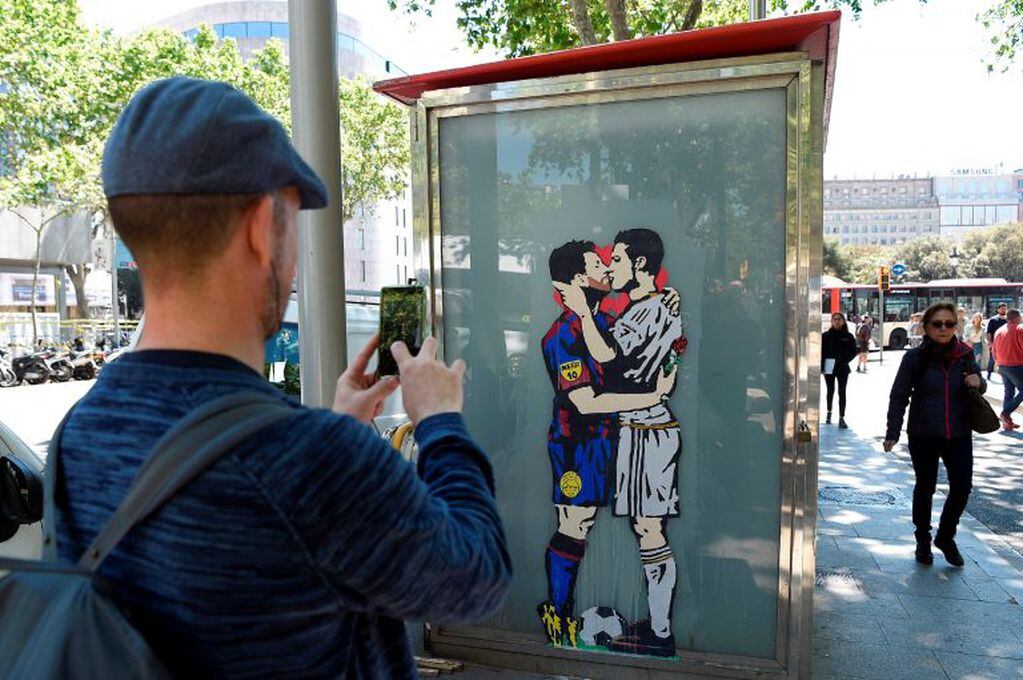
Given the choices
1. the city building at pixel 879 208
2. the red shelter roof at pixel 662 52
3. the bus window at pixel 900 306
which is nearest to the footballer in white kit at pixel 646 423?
the red shelter roof at pixel 662 52

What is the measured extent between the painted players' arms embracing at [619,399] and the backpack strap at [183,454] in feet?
9.86

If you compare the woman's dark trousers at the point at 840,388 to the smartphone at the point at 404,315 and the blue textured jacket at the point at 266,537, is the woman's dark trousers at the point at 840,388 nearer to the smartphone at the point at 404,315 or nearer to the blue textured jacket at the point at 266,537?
the smartphone at the point at 404,315

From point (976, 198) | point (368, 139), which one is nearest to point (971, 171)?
point (976, 198)

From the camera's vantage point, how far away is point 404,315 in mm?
2150

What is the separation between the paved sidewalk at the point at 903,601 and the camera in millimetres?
4398

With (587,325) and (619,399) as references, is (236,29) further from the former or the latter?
(619,399)

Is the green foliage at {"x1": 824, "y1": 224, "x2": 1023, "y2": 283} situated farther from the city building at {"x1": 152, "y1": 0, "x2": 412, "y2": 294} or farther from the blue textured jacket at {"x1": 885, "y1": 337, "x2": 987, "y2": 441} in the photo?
the blue textured jacket at {"x1": 885, "y1": 337, "x2": 987, "y2": 441}

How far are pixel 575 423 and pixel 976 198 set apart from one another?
15728 centimetres

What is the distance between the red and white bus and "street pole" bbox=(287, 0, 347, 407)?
28.0 metres

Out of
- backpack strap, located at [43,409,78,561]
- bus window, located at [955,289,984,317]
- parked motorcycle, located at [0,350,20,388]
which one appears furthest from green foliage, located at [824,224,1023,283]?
backpack strap, located at [43,409,78,561]

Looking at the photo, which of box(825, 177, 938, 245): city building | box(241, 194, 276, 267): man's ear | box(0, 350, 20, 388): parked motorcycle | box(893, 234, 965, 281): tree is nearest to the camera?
box(241, 194, 276, 267): man's ear

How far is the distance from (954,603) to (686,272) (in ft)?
11.1

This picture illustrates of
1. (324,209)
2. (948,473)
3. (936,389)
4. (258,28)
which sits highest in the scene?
(258,28)

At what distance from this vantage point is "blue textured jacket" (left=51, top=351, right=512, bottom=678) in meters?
0.91
